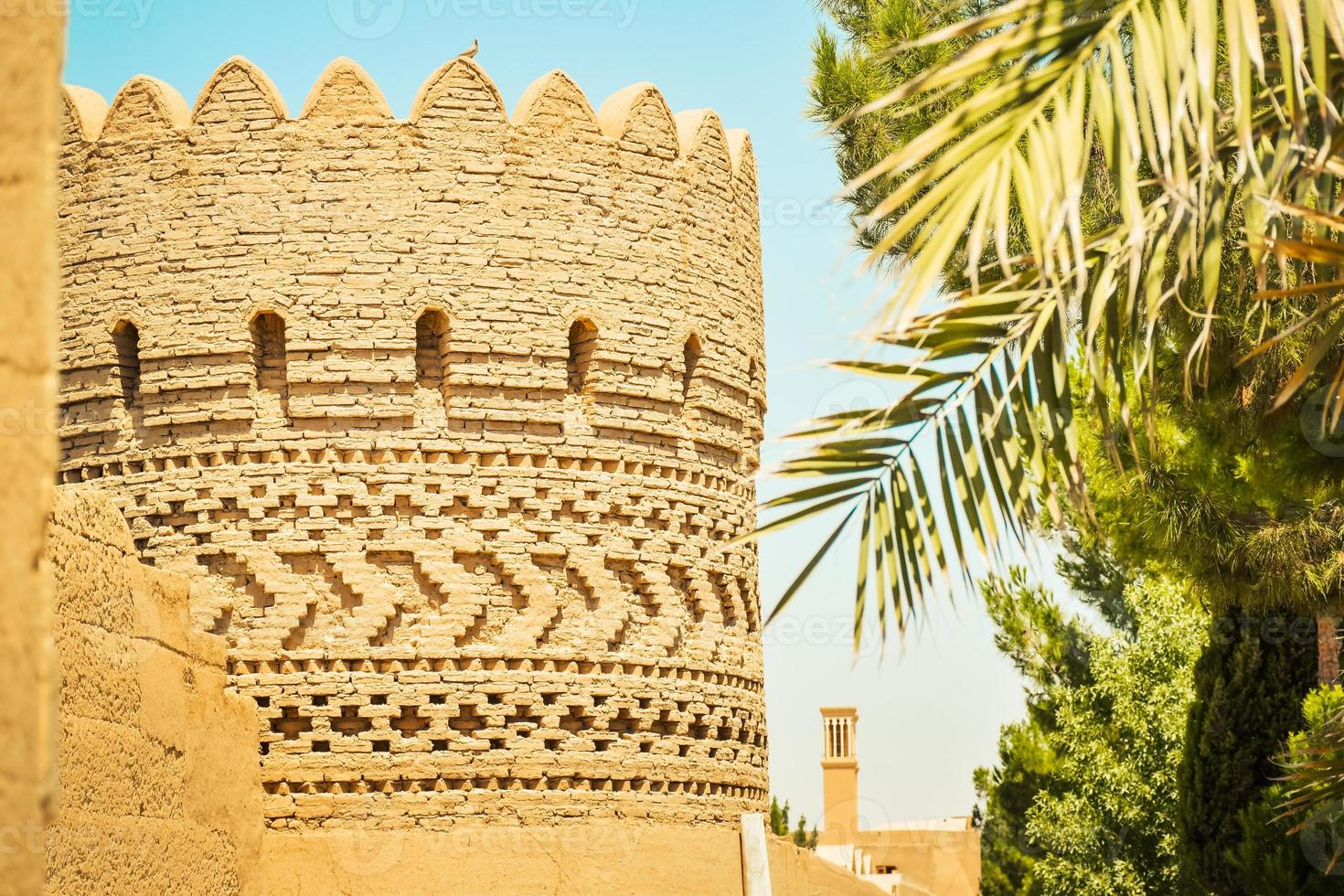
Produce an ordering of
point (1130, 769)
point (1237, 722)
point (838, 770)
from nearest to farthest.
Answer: point (1237, 722) < point (1130, 769) < point (838, 770)

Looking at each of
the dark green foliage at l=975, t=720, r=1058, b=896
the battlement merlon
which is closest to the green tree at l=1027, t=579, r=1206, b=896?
the dark green foliage at l=975, t=720, r=1058, b=896

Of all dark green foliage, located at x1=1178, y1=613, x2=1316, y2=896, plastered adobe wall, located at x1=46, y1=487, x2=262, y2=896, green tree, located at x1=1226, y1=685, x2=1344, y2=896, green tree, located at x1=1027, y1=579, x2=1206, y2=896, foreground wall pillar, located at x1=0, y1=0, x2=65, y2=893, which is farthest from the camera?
green tree, located at x1=1027, y1=579, x2=1206, y2=896

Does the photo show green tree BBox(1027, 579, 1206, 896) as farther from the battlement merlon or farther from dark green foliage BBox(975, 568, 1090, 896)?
the battlement merlon

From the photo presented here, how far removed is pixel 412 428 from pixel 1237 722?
831 centimetres

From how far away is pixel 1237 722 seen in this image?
1448cm

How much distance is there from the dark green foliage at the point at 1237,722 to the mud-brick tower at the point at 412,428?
618 centimetres

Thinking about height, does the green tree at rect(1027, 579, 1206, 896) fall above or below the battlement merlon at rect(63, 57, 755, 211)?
below

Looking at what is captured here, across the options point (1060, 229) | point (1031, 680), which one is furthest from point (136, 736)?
point (1031, 680)

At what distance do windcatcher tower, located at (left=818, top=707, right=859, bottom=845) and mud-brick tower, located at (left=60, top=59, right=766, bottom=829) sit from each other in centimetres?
1481

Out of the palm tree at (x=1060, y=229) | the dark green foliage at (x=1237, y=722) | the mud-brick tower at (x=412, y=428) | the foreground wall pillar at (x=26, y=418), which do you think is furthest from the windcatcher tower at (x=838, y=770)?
the foreground wall pillar at (x=26, y=418)

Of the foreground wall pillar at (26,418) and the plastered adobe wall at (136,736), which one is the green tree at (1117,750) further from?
the foreground wall pillar at (26,418)

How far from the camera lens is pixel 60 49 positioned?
2.25m

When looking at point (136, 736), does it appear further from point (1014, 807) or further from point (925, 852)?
point (1014, 807)

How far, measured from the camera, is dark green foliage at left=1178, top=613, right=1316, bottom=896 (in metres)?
14.3
